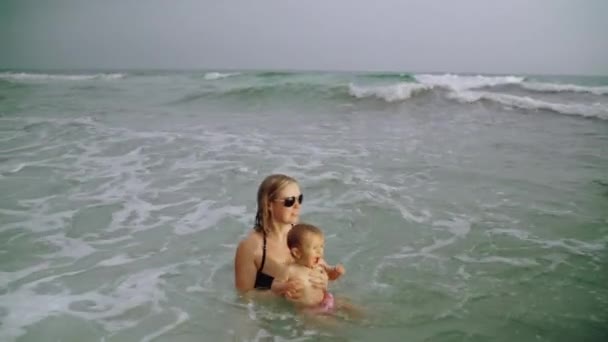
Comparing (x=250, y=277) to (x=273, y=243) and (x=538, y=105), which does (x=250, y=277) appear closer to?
(x=273, y=243)

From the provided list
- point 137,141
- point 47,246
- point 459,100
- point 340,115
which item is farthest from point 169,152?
point 459,100

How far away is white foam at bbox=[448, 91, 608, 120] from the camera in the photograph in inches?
559

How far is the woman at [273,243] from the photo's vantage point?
299 centimetres

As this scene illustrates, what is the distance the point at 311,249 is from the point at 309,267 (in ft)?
0.55

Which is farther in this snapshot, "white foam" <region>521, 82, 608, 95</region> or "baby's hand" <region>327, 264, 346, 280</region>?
"white foam" <region>521, 82, 608, 95</region>

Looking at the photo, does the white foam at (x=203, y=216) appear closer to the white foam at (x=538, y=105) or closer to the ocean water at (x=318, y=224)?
the ocean water at (x=318, y=224)

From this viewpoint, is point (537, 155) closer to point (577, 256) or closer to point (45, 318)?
point (577, 256)

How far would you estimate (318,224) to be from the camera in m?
5.06

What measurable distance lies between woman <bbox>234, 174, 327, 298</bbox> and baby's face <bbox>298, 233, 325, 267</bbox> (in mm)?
116

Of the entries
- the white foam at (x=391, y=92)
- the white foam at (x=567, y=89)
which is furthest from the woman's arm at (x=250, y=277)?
the white foam at (x=567, y=89)

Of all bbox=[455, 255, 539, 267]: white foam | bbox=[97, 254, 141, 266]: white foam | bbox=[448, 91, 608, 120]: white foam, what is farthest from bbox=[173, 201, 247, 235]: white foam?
bbox=[448, 91, 608, 120]: white foam

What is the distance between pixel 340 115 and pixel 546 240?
10.4 metres

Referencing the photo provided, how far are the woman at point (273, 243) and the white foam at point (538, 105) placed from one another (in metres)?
13.6

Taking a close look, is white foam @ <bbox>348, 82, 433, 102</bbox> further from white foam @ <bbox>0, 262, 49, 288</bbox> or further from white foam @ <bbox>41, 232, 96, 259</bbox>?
white foam @ <bbox>0, 262, 49, 288</bbox>
